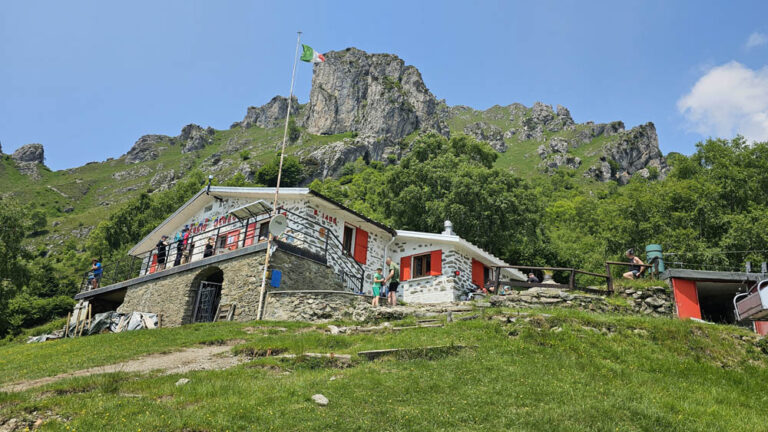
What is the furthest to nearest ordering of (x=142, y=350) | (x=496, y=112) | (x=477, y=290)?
(x=496, y=112) → (x=477, y=290) → (x=142, y=350)

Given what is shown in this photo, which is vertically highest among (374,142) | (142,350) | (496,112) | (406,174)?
(496,112)

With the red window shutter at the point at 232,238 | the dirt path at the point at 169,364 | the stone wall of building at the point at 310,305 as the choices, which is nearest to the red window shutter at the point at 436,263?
the stone wall of building at the point at 310,305

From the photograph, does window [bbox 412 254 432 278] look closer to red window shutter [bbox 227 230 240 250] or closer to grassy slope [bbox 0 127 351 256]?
red window shutter [bbox 227 230 240 250]

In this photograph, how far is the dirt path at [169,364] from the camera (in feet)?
32.4

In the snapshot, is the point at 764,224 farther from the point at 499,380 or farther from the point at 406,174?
the point at 499,380

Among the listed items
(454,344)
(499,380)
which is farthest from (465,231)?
(499,380)

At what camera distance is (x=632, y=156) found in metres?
113

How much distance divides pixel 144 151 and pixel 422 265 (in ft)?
497

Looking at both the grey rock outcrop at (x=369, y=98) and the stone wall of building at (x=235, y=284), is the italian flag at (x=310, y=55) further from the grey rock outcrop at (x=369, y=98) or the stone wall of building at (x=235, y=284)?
the grey rock outcrop at (x=369, y=98)

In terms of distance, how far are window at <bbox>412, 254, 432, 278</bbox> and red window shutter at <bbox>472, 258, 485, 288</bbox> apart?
231 cm

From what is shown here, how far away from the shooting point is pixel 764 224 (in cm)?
2758

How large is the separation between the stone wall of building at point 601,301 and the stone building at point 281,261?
5.59 m

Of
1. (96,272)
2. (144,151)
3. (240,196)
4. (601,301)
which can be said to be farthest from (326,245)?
(144,151)

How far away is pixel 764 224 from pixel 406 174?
22.1 m
